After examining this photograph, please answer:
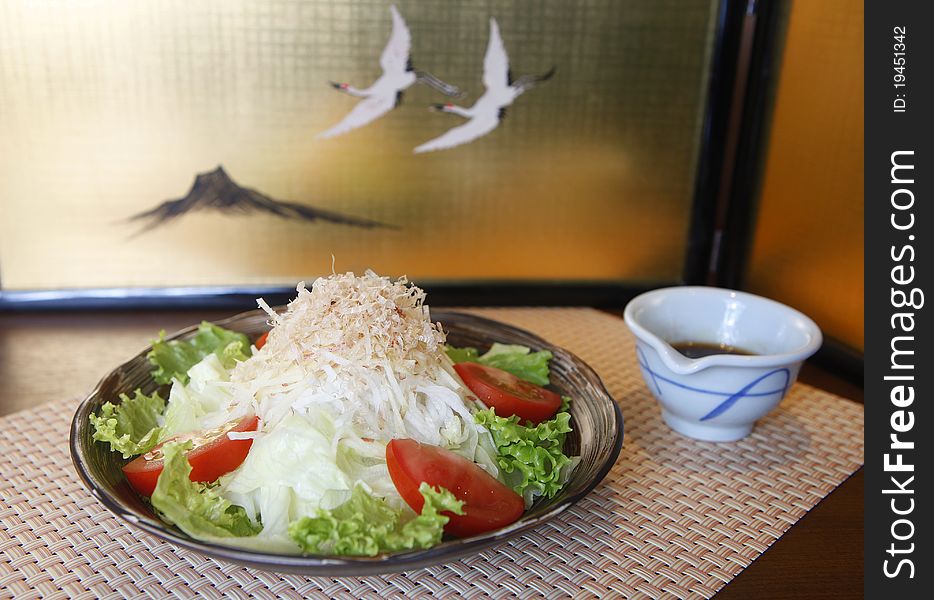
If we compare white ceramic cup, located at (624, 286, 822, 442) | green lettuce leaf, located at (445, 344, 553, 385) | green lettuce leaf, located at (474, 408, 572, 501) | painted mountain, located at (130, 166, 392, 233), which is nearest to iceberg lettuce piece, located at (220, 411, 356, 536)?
green lettuce leaf, located at (474, 408, 572, 501)

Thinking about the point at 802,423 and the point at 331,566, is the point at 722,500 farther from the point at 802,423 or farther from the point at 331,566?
the point at 331,566

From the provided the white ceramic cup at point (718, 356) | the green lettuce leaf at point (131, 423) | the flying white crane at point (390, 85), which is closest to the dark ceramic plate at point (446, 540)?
the green lettuce leaf at point (131, 423)

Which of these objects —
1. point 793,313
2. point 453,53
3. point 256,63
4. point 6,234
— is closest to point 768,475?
point 793,313

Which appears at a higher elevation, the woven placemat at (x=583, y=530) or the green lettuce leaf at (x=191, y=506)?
the green lettuce leaf at (x=191, y=506)

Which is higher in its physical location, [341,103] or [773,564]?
[341,103]

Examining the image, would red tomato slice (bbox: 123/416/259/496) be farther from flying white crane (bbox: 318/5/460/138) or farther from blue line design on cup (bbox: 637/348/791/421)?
flying white crane (bbox: 318/5/460/138)

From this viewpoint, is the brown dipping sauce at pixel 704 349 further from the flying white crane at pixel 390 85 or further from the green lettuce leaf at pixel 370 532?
the flying white crane at pixel 390 85

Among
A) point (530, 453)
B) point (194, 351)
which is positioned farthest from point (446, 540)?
point (194, 351)
